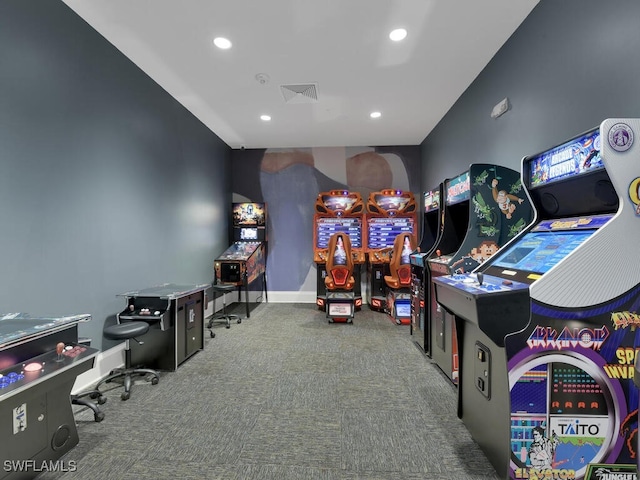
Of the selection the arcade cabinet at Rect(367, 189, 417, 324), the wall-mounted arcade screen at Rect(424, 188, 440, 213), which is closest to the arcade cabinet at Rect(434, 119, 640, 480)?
the wall-mounted arcade screen at Rect(424, 188, 440, 213)

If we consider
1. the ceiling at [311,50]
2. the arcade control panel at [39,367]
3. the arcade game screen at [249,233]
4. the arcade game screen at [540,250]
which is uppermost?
the ceiling at [311,50]

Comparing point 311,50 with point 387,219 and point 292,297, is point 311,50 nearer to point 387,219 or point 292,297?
point 387,219

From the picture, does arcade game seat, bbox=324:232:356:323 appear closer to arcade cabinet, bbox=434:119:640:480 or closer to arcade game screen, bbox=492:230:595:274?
arcade game screen, bbox=492:230:595:274

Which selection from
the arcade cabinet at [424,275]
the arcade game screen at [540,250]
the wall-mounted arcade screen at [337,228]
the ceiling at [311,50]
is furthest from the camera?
the wall-mounted arcade screen at [337,228]

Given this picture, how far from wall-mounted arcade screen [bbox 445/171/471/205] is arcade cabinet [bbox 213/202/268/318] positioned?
309cm

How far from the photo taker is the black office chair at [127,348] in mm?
2270

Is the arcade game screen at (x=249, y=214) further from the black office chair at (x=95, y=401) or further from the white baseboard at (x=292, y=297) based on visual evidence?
the black office chair at (x=95, y=401)

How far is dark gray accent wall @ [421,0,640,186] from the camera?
5.24 feet

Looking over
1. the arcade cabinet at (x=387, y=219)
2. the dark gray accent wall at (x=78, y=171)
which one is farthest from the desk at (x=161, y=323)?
the arcade cabinet at (x=387, y=219)

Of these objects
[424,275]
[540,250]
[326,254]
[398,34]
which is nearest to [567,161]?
[540,250]

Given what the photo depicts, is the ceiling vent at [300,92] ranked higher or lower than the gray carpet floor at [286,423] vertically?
higher

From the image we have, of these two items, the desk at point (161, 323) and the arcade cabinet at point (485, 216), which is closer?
the arcade cabinet at point (485, 216)

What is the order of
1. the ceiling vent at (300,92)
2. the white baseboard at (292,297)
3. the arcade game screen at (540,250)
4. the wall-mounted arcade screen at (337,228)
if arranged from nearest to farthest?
the arcade game screen at (540,250)
the ceiling vent at (300,92)
the wall-mounted arcade screen at (337,228)
the white baseboard at (292,297)

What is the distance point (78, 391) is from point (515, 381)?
10.1 feet
